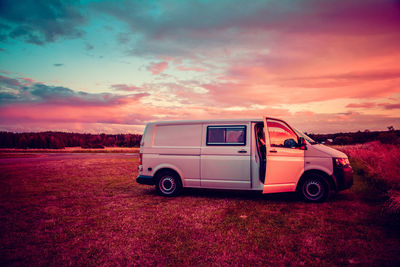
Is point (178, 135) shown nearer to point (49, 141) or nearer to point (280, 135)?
point (280, 135)

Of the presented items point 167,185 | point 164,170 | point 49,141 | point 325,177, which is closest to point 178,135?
point 164,170

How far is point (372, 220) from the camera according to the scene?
5.64 meters

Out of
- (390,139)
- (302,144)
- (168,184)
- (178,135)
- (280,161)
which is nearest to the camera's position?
(280,161)

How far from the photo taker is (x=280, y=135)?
7.26 m

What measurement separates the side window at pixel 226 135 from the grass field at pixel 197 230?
1627mm

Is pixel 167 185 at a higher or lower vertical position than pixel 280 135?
lower

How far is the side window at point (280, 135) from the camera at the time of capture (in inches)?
278

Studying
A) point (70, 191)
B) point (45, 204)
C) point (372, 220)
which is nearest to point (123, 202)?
point (45, 204)

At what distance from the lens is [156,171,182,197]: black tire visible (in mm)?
7934

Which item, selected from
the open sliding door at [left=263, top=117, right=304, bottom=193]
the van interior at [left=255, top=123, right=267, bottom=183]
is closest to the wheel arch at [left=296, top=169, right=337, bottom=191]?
the open sliding door at [left=263, top=117, right=304, bottom=193]

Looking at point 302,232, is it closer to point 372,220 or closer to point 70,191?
point 372,220

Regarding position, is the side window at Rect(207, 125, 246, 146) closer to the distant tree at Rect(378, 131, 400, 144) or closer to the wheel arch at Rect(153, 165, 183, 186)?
the wheel arch at Rect(153, 165, 183, 186)

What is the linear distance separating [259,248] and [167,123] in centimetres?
482

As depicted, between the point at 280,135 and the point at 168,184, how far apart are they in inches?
138
